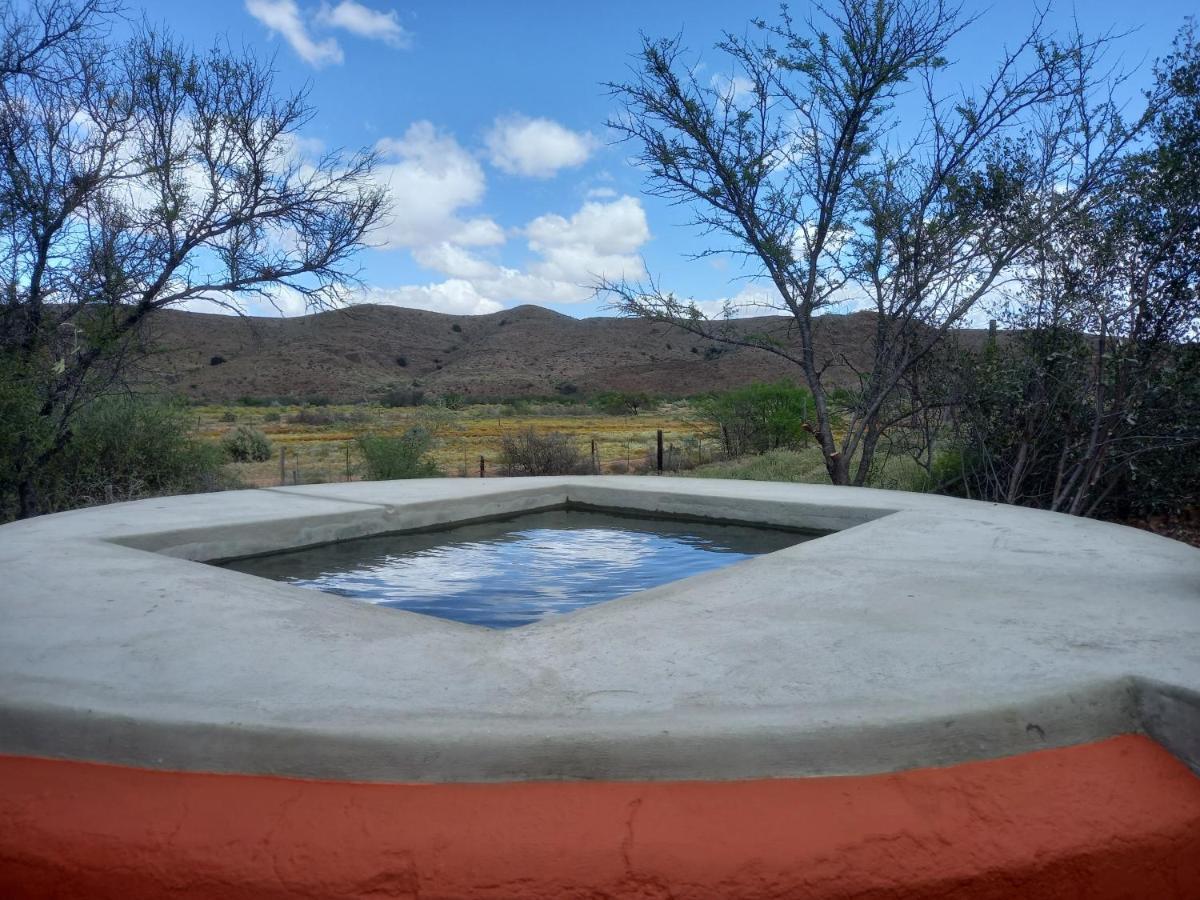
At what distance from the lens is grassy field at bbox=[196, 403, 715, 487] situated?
18.4 m

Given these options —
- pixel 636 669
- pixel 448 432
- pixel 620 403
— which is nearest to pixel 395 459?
pixel 636 669

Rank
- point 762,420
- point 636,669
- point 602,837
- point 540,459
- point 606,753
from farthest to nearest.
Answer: point 762,420
point 540,459
point 636,669
point 606,753
point 602,837

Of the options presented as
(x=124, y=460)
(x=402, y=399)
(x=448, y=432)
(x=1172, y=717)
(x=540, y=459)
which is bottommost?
(x=1172, y=717)

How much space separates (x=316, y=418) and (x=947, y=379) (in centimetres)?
2953

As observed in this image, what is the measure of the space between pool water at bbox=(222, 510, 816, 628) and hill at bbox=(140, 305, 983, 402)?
36016mm

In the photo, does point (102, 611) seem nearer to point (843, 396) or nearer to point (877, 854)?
point (877, 854)

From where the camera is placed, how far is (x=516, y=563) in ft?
19.4

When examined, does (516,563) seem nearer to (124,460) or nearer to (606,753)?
(606,753)

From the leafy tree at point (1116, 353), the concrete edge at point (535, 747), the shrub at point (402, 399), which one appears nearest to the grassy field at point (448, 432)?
the shrub at point (402, 399)

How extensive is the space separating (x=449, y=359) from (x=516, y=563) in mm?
49398

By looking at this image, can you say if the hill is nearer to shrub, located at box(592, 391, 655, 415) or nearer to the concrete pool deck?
shrub, located at box(592, 391, 655, 415)

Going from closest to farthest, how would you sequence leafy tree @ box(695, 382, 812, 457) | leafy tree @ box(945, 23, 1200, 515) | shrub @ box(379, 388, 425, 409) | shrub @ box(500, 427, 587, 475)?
1. leafy tree @ box(945, 23, 1200, 515)
2. shrub @ box(500, 427, 587, 475)
3. leafy tree @ box(695, 382, 812, 457)
4. shrub @ box(379, 388, 425, 409)

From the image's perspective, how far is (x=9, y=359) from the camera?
28.5ft

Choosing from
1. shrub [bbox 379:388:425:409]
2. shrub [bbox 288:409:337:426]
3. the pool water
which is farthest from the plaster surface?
shrub [bbox 379:388:425:409]
